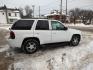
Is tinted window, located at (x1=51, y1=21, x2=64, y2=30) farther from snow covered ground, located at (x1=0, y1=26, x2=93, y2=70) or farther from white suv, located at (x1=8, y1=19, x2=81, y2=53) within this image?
snow covered ground, located at (x1=0, y1=26, x2=93, y2=70)

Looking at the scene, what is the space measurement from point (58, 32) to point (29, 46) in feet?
Answer: 6.14

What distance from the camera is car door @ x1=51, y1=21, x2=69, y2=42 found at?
1012cm

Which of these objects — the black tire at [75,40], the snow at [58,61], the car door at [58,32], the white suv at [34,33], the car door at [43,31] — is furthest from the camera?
the black tire at [75,40]

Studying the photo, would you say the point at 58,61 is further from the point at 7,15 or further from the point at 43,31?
the point at 7,15

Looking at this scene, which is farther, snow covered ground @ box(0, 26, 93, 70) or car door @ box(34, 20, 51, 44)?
car door @ box(34, 20, 51, 44)

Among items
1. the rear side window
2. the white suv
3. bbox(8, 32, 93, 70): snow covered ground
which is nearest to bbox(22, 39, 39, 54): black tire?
the white suv

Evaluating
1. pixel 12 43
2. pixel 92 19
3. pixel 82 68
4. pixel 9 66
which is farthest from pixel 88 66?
pixel 92 19

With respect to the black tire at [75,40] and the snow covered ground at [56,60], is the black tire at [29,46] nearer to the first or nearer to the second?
the snow covered ground at [56,60]

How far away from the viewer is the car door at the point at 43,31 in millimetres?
9609

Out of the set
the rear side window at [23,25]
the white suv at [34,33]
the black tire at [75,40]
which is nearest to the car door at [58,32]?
the white suv at [34,33]

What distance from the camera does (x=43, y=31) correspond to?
31.9 feet

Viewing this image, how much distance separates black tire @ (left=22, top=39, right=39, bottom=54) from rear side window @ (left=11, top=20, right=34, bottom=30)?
0.69m

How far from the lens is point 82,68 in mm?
7160

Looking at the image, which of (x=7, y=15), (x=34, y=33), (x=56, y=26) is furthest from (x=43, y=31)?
(x=7, y=15)
